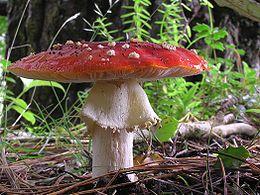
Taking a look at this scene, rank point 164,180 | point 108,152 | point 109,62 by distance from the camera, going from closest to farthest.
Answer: point 109,62 → point 164,180 → point 108,152

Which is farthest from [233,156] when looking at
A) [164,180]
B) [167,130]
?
[167,130]

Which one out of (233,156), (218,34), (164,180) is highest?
(218,34)

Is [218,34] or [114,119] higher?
[218,34]

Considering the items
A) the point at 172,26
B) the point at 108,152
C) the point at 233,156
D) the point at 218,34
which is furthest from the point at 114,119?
the point at 218,34

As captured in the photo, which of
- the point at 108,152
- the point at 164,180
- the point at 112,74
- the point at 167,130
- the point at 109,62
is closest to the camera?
the point at 109,62

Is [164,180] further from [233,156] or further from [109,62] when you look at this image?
[109,62]

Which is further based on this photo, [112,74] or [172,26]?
[172,26]

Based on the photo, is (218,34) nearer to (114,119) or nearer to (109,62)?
(114,119)
